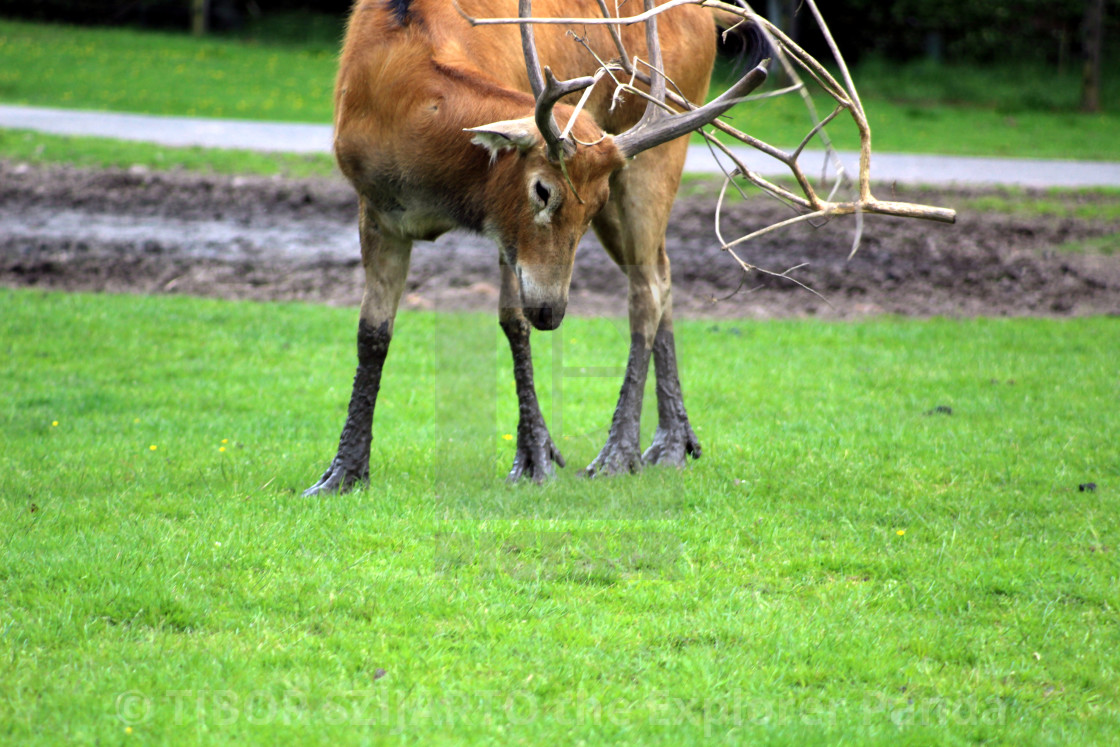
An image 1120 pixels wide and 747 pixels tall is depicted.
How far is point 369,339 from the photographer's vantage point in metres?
5.41

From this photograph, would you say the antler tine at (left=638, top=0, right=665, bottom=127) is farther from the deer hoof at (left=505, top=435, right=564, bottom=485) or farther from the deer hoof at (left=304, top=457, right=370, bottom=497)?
the deer hoof at (left=304, top=457, right=370, bottom=497)

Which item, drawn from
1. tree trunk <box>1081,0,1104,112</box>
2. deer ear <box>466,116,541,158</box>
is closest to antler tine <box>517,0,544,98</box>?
deer ear <box>466,116,541,158</box>

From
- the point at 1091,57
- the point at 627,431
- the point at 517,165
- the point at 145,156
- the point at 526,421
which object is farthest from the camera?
the point at 1091,57

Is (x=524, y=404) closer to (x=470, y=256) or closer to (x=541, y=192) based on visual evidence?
(x=541, y=192)

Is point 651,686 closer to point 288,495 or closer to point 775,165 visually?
point 288,495

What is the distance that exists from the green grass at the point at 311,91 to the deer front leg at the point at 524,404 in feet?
42.5

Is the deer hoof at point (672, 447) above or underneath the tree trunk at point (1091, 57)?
underneath

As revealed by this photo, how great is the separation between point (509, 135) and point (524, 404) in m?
1.70

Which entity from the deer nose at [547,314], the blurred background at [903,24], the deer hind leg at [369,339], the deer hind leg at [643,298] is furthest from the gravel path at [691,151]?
the deer nose at [547,314]

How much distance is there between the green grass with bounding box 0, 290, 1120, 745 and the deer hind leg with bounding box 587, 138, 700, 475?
0.83 feet

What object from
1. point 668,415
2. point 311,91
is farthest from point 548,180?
point 311,91

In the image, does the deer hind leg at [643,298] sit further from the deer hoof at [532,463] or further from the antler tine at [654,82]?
the antler tine at [654,82]

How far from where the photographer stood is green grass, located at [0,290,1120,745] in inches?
131

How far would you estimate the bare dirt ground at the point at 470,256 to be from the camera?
9625 millimetres
